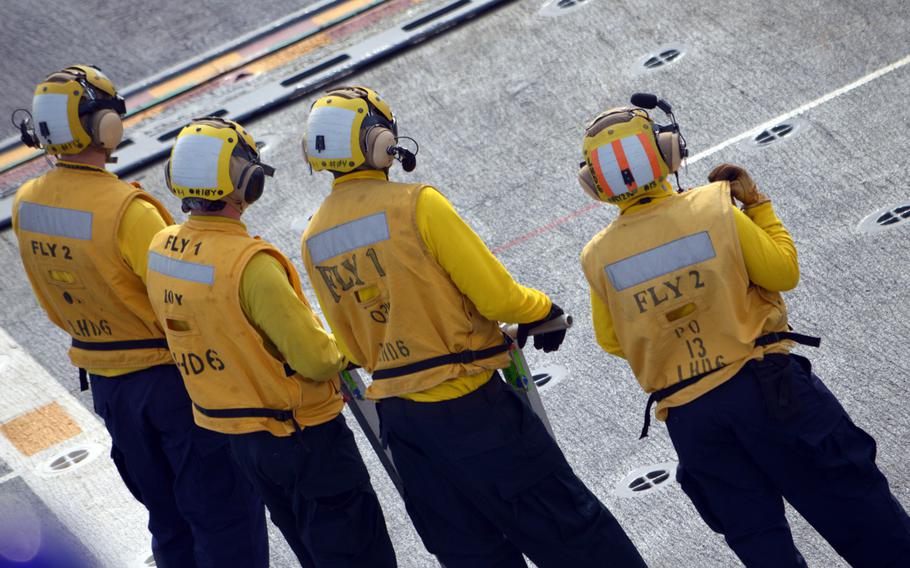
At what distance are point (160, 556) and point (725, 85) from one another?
4.52 meters

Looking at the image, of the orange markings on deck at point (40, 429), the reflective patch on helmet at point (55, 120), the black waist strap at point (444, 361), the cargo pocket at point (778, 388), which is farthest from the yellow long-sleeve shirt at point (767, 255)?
the orange markings on deck at point (40, 429)

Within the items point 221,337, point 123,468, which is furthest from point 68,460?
point 221,337

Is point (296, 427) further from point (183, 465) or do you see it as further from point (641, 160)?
point (641, 160)

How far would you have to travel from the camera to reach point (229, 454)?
17.5 feet

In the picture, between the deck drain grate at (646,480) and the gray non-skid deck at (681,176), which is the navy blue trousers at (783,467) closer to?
the gray non-skid deck at (681,176)

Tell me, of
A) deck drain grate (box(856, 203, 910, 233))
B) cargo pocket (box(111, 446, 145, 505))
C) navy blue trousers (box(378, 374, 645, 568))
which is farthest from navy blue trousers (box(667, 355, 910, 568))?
cargo pocket (box(111, 446, 145, 505))

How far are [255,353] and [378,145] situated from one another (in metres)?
0.90

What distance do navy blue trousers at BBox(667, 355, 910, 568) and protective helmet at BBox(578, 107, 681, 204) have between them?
73 cm

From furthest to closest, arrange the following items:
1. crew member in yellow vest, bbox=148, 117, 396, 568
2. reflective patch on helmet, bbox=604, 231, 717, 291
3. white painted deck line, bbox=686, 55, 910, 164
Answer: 1. white painted deck line, bbox=686, 55, 910, 164
2. crew member in yellow vest, bbox=148, 117, 396, 568
3. reflective patch on helmet, bbox=604, 231, 717, 291

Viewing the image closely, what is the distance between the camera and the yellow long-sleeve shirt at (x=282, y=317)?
4.72m

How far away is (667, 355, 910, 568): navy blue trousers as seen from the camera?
4406 mm

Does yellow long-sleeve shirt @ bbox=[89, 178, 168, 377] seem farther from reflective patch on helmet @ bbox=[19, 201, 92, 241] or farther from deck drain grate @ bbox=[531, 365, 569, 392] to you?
deck drain grate @ bbox=[531, 365, 569, 392]

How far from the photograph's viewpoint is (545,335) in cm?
488

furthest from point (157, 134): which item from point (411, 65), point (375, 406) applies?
point (375, 406)
